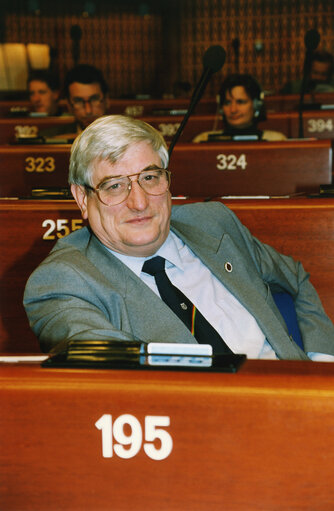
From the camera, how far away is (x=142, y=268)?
149 cm

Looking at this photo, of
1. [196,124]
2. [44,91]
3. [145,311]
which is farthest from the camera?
[44,91]

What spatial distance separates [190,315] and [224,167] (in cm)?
144

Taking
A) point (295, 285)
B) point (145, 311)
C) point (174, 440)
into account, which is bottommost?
point (295, 285)

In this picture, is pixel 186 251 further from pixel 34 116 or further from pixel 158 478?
pixel 34 116

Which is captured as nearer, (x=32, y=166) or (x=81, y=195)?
(x=81, y=195)

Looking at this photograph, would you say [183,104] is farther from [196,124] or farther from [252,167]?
[252,167]

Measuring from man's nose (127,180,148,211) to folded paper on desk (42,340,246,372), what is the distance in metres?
0.70

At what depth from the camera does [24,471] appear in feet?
2.16

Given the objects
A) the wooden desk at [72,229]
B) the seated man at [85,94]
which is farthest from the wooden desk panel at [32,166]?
the seated man at [85,94]

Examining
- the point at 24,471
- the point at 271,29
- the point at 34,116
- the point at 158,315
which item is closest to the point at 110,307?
the point at 158,315

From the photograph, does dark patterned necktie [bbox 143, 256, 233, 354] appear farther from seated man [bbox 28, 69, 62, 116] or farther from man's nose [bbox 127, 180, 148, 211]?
seated man [bbox 28, 69, 62, 116]

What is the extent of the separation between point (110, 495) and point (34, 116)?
186 inches

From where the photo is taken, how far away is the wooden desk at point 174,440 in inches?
24.3

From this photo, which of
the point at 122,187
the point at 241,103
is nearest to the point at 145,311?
the point at 122,187
